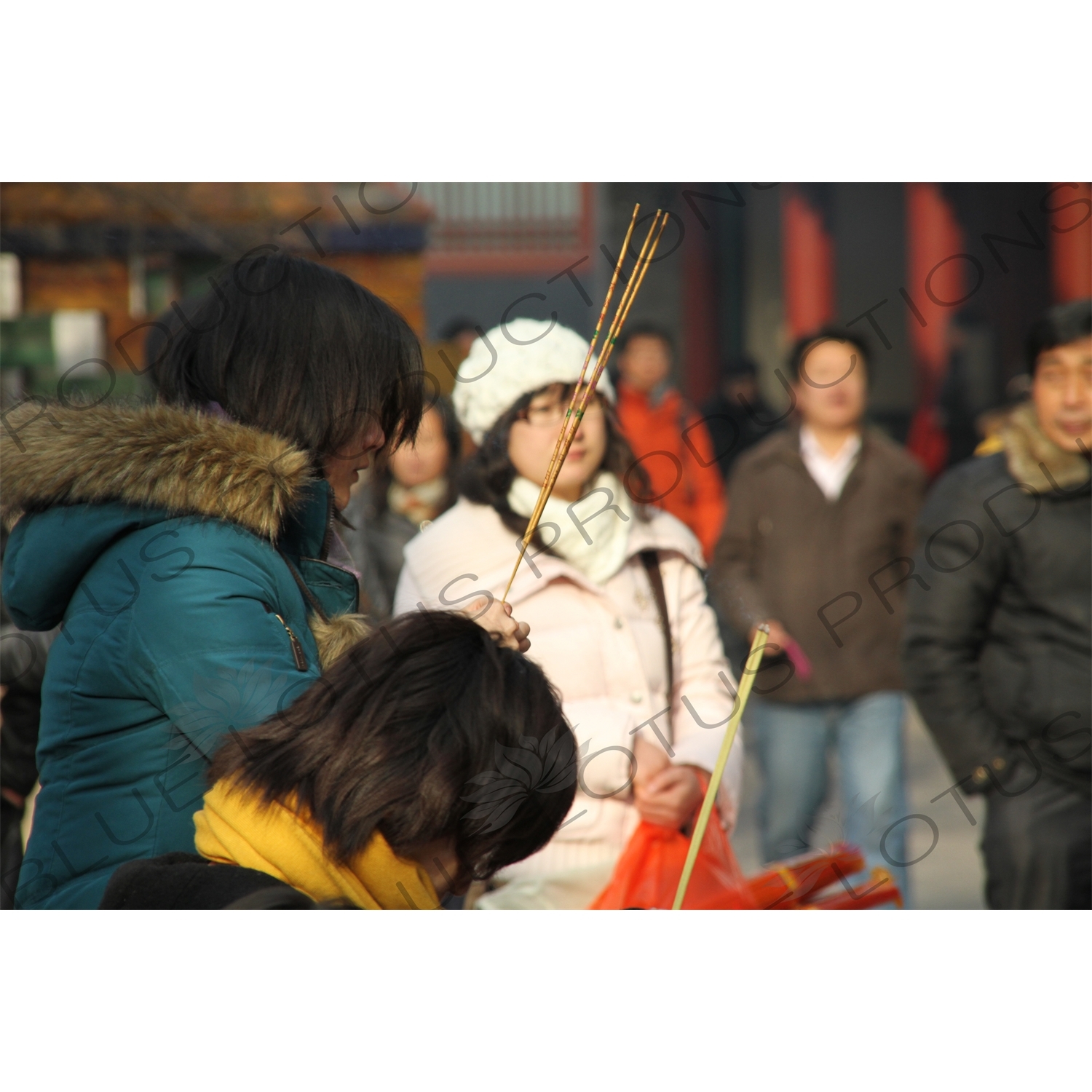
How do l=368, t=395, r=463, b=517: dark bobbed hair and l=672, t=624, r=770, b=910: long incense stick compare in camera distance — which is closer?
l=672, t=624, r=770, b=910: long incense stick

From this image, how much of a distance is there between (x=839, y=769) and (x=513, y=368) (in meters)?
1.98

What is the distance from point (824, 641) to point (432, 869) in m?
2.64

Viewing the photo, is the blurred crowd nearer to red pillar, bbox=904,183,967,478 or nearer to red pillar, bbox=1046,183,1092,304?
red pillar, bbox=1046,183,1092,304

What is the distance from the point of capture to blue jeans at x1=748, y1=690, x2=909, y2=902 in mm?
3863

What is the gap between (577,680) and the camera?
2504 millimetres

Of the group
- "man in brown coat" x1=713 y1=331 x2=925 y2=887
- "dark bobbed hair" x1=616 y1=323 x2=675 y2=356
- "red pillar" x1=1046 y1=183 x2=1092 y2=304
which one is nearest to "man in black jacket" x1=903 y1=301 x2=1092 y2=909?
"man in brown coat" x1=713 y1=331 x2=925 y2=887

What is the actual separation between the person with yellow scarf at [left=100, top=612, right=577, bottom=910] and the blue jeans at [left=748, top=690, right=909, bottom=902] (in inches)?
101

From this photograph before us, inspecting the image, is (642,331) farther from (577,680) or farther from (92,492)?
(92,492)

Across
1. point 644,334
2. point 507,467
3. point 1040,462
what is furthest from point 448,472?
point 1040,462

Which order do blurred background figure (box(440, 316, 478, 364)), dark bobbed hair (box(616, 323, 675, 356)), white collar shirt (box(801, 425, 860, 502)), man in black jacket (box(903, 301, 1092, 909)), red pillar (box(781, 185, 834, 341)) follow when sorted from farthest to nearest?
red pillar (box(781, 185, 834, 341)) < blurred background figure (box(440, 316, 478, 364)) < dark bobbed hair (box(616, 323, 675, 356)) < white collar shirt (box(801, 425, 860, 502)) < man in black jacket (box(903, 301, 1092, 909))

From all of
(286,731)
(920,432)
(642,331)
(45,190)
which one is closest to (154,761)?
(286,731)

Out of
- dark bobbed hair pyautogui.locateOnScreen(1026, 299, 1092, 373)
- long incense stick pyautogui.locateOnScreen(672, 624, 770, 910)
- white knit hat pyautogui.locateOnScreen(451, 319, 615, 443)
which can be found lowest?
long incense stick pyautogui.locateOnScreen(672, 624, 770, 910)

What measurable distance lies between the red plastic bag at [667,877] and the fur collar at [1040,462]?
3.62 feet

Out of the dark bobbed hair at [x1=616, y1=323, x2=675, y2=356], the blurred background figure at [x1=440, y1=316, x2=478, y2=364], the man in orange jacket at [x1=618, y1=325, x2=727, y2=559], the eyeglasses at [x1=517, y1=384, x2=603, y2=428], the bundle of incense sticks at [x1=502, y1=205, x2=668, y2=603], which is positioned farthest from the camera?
the blurred background figure at [x1=440, y1=316, x2=478, y2=364]
